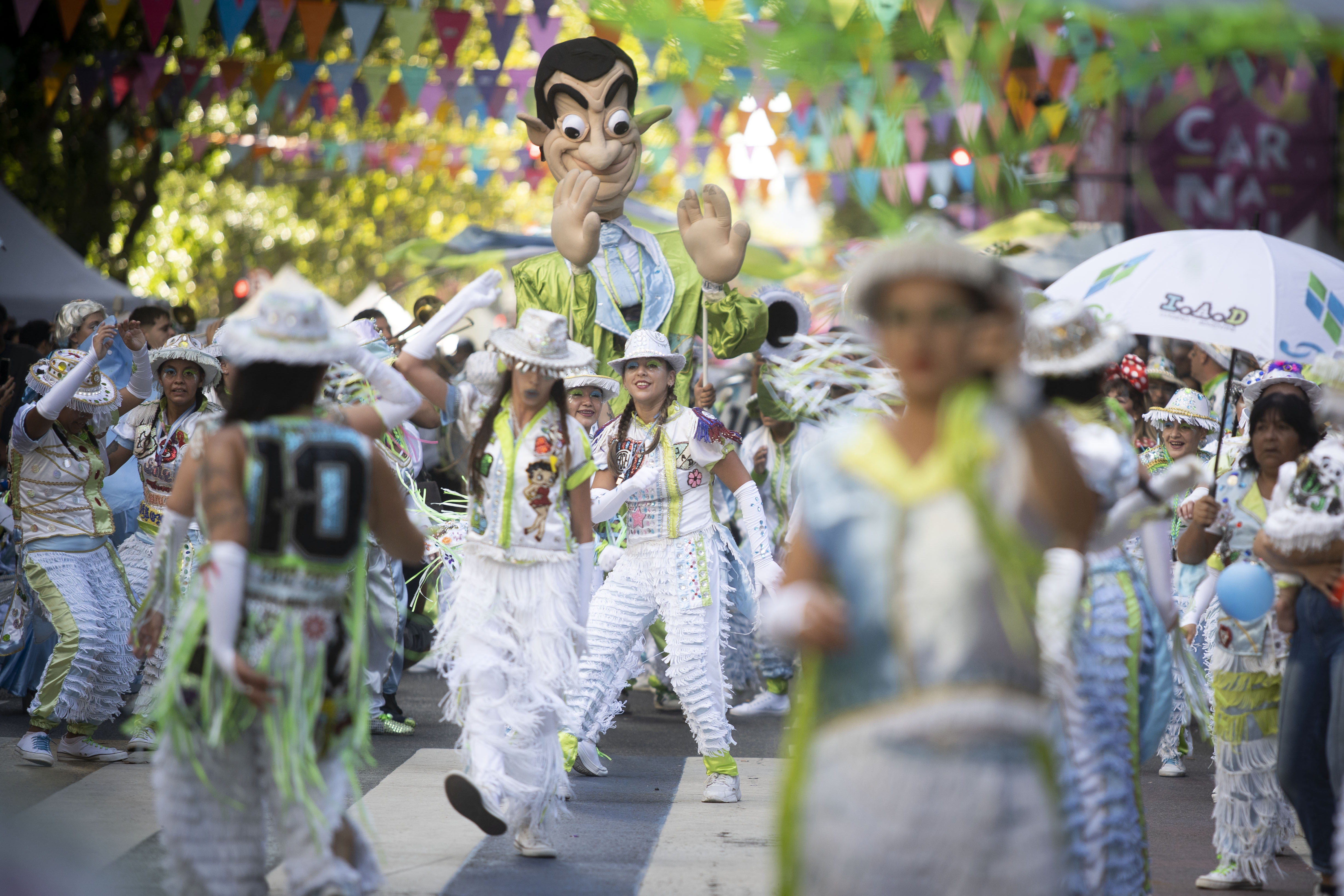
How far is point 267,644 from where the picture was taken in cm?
372

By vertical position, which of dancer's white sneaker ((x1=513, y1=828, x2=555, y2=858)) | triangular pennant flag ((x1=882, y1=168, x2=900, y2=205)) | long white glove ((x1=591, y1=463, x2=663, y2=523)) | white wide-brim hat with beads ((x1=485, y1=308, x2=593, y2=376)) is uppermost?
triangular pennant flag ((x1=882, y1=168, x2=900, y2=205))

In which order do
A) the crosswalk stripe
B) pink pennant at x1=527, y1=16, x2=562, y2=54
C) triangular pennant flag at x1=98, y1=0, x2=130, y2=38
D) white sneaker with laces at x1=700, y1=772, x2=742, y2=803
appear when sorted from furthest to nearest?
pink pennant at x1=527, y1=16, x2=562, y2=54
triangular pennant flag at x1=98, y1=0, x2=130, y2=38
white sneaker with laces at x1=700, y1=772, x2=742, y2=803
the crosswalk stripe

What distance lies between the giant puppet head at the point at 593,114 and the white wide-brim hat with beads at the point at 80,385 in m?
2.53

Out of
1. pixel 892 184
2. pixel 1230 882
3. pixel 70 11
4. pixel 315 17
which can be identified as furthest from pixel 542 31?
pixel 1230 882

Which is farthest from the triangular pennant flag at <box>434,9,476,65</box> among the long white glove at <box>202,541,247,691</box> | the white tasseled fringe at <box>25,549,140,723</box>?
the long white glove at <box>202,541,247,691</box>

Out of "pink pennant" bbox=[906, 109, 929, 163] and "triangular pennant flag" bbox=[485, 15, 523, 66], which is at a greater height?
"triangular pennant flag" bbox=[485, 15, 523, 66]

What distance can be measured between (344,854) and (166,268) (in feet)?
85.6

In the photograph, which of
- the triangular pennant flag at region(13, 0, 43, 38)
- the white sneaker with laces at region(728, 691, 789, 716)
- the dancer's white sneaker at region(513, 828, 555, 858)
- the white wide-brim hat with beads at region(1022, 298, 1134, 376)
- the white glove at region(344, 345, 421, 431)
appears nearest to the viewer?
the white wide-brim hat with beads at region(1022, 298, 1134, 376)

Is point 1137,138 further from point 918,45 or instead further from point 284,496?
point 284,496

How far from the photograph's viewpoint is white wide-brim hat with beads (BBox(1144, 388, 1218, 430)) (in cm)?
775

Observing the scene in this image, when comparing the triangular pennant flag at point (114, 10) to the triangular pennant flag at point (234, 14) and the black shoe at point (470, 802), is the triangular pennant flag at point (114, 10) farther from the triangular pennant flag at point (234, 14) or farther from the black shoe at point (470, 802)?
the black shoe at point (470, 802)

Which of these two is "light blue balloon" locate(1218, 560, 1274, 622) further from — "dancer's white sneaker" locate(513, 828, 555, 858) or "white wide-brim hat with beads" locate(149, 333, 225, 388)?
"white wide-brim hat with beads" locate(149, 333, 225, 388)

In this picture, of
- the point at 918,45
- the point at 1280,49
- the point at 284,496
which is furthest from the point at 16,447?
the point at 918,45

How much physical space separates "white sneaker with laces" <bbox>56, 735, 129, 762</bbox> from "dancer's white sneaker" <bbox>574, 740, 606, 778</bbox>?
214cm
